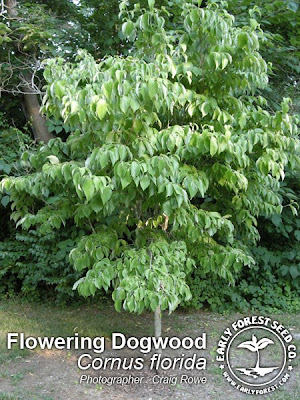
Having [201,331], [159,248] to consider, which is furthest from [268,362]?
[159,248]

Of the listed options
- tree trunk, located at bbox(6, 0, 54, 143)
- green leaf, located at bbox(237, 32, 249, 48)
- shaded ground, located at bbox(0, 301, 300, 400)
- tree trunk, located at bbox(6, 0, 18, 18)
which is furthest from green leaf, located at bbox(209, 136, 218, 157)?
tree trunk, located at bbox(6, 0, 18, 18)

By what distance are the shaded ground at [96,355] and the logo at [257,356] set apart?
0.07m

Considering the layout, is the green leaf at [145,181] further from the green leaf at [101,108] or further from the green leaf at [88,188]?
the green leaf at [101,108]

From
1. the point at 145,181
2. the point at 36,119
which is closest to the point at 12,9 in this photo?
the point at 36,119

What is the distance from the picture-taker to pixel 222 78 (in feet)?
11.0

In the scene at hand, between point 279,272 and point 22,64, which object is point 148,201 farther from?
point 22,64

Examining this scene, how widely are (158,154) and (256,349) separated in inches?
83.5

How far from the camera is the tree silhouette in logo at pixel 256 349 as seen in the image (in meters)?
3.63

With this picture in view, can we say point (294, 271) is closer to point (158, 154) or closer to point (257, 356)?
point (257, 356)

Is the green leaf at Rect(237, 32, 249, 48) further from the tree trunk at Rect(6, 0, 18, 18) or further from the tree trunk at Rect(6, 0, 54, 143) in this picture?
the tree trunk at Rect(6, 0, 18, 18)

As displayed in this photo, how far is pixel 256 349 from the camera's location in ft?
13.2

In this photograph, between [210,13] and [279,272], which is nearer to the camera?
[210,13]

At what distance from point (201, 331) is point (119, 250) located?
80.1 inches

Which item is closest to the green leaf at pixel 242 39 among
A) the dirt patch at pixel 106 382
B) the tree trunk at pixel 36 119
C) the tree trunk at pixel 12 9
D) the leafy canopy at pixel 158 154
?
the leafy canopy at pixel 158 154
